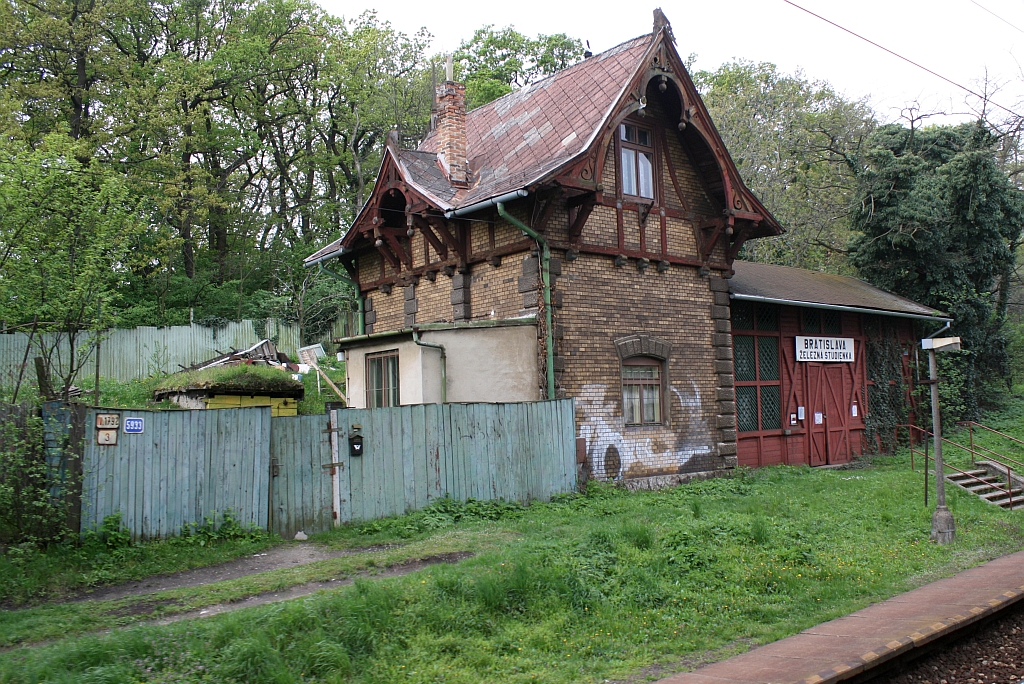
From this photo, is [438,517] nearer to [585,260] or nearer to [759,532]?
[759,532]

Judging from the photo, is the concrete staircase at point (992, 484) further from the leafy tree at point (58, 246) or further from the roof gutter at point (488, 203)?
the leafy tree at point (58, 246)

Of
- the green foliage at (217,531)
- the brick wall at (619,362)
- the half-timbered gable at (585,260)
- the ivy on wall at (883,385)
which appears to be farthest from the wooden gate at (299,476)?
the ivy on wall at (883,385)

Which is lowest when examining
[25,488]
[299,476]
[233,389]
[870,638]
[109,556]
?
[870,638]

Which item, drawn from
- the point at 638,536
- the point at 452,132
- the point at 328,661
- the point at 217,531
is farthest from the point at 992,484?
the point at 328,661

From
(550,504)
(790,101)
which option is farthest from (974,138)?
(550,504)

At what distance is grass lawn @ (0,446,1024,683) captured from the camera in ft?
20.6

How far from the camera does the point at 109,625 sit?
23.6ft

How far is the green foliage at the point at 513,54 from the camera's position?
4453 cm

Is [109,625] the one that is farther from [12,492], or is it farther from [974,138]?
[974,138]

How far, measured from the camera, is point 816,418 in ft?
68.2

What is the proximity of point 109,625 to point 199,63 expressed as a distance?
32.2m

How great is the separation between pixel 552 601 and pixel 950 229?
78.6 feet

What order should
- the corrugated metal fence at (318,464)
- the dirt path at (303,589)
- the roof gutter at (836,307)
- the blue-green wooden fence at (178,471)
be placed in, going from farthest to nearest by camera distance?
the roof gutter at (836,307), the corrugated metal fence at (318,464), the blue-green wooden fence at (178,471), the dirt path at (303,589)

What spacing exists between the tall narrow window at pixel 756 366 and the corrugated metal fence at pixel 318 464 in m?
6.49
